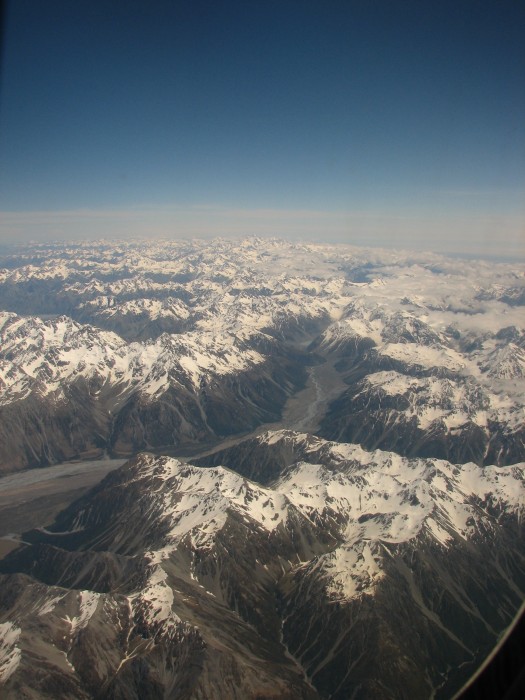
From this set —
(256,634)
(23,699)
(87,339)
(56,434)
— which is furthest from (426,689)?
(87,339)

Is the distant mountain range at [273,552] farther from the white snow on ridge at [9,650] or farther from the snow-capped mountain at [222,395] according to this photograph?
the snow-capped mountain at [222,395]

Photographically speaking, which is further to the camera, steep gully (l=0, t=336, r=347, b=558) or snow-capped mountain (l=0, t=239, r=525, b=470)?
snow-capped mountain (l=0, t=239, r=525, b=470)

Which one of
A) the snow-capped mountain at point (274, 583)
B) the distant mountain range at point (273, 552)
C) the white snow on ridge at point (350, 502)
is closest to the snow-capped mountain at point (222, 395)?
the distant mountain range at point (273, 552)

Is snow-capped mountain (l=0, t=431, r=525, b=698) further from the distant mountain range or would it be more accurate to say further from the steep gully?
the steep gully

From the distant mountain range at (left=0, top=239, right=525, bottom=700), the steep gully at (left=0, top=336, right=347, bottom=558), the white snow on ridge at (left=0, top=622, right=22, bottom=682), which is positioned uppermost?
the white snow on ridge at (left=0, top=622, right=22, bottom=682)

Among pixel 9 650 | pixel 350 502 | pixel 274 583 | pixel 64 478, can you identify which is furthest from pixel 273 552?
pixel 64 478

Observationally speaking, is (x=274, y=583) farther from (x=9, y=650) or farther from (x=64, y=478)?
(x=64, y=478)

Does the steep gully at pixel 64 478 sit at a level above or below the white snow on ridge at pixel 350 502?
below

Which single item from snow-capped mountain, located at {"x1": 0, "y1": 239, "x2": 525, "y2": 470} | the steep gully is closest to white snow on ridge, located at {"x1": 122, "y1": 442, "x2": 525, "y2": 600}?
the steep gully
